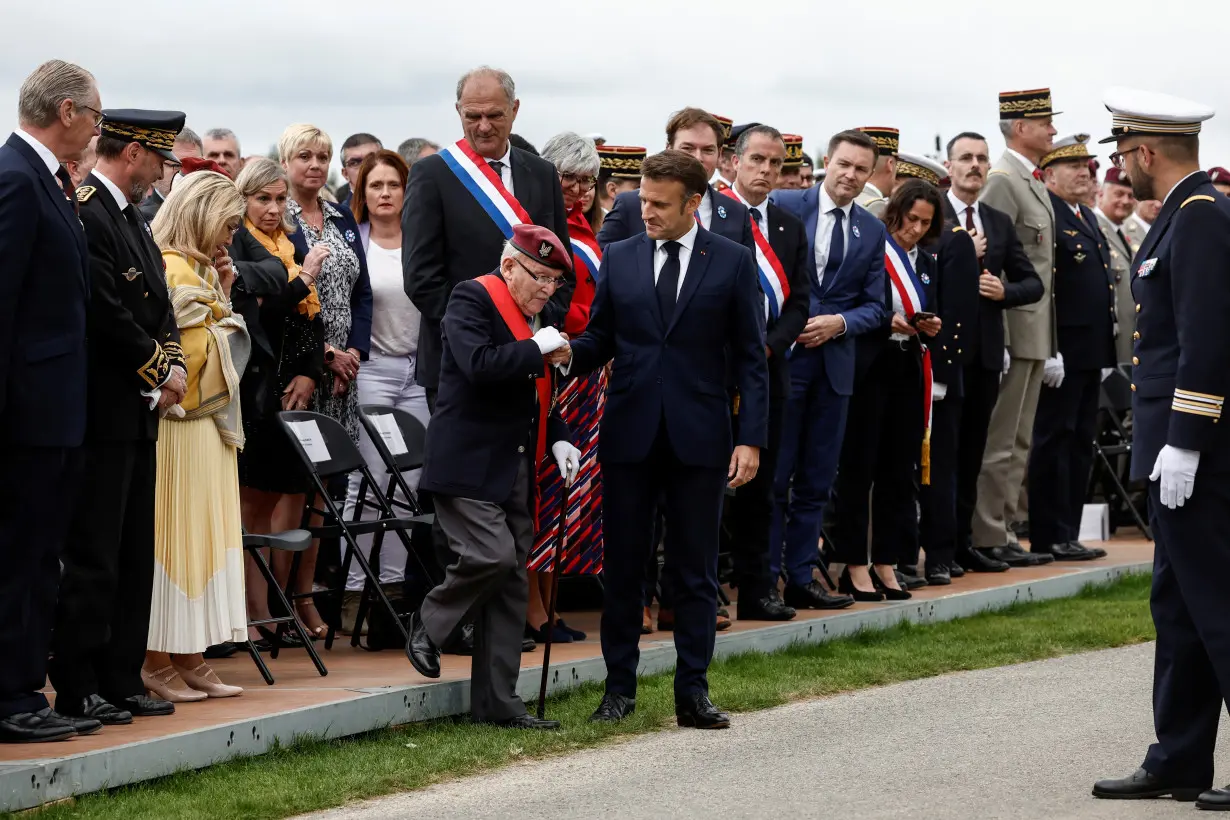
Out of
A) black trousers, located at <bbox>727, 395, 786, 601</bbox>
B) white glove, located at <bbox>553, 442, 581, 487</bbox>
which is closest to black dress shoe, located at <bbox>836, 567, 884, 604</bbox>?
black trousers, located at <bbox>727, 395, 786, 601</bbox>

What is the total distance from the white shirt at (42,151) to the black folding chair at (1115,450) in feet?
29.9

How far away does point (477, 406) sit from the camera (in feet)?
25.0

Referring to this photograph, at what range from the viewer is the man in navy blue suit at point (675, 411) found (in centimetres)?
770

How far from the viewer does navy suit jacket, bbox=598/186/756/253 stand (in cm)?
929

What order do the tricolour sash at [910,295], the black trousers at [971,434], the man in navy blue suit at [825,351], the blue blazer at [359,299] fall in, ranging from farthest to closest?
the black trousers at [971,434], the tricolour sash at [910,295], the man in navy blue suit at [825,351], the blue blazer at [359,299]

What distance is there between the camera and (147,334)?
7.24 meters

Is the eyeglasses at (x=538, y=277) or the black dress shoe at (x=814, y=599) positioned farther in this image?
the black dress shoe at (x=814, y=599)

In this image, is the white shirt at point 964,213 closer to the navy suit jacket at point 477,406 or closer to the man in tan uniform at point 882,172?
the man in tan uniform at point 882,172

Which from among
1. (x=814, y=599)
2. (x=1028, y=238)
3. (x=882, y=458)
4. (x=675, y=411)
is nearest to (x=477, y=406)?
(x=675, y=411)

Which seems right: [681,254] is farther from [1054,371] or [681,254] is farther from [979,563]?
[1054,371]

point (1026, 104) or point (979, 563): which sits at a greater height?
point (1026, 104)

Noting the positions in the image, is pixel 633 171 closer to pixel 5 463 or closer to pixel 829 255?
pixel 829 255

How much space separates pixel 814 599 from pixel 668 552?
112 inches

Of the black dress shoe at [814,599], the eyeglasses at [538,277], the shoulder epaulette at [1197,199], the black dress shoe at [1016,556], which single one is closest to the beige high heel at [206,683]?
the eyeglasses at [538,277]
